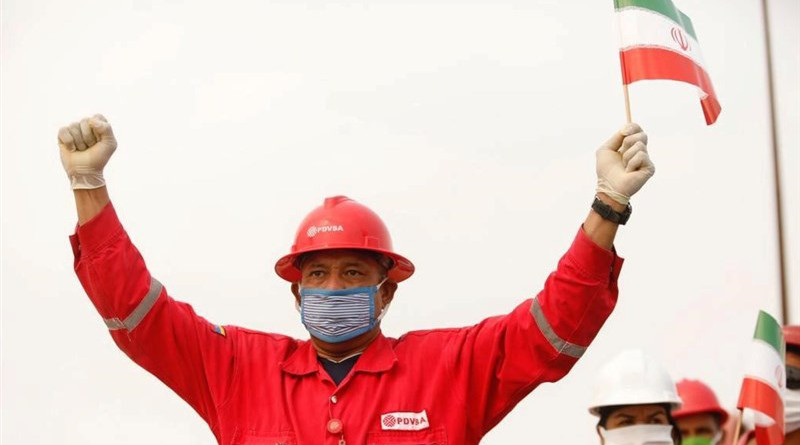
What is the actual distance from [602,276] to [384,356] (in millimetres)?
840

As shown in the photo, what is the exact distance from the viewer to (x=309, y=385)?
13.4 ft

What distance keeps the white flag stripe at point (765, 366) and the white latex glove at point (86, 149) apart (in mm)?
2941

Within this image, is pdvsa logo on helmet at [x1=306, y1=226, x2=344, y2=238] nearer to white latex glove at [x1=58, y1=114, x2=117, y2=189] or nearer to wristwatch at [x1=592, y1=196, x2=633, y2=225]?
white latex glove at [x1=58, y1=114, x2=117, y2=189]

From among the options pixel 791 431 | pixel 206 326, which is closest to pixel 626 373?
pixel 791 431

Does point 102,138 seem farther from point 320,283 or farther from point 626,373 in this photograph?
point 626,373

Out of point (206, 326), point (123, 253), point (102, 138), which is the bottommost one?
point (206, 326)

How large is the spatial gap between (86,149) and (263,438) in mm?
1091

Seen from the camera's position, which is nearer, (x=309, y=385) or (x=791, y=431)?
(x=309, y=385)

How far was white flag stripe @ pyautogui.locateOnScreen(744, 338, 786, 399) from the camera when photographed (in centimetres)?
529

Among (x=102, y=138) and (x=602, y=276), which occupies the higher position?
(x=102, y=138)

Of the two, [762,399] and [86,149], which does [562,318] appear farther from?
[762,399]

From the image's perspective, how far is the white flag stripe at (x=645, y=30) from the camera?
4090 millimetres

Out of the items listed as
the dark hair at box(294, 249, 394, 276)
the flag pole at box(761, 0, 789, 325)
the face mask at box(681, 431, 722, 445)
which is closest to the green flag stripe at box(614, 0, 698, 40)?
the dark hair at box(294, 249, 394, 276)

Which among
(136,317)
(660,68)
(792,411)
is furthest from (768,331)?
(136,317)
